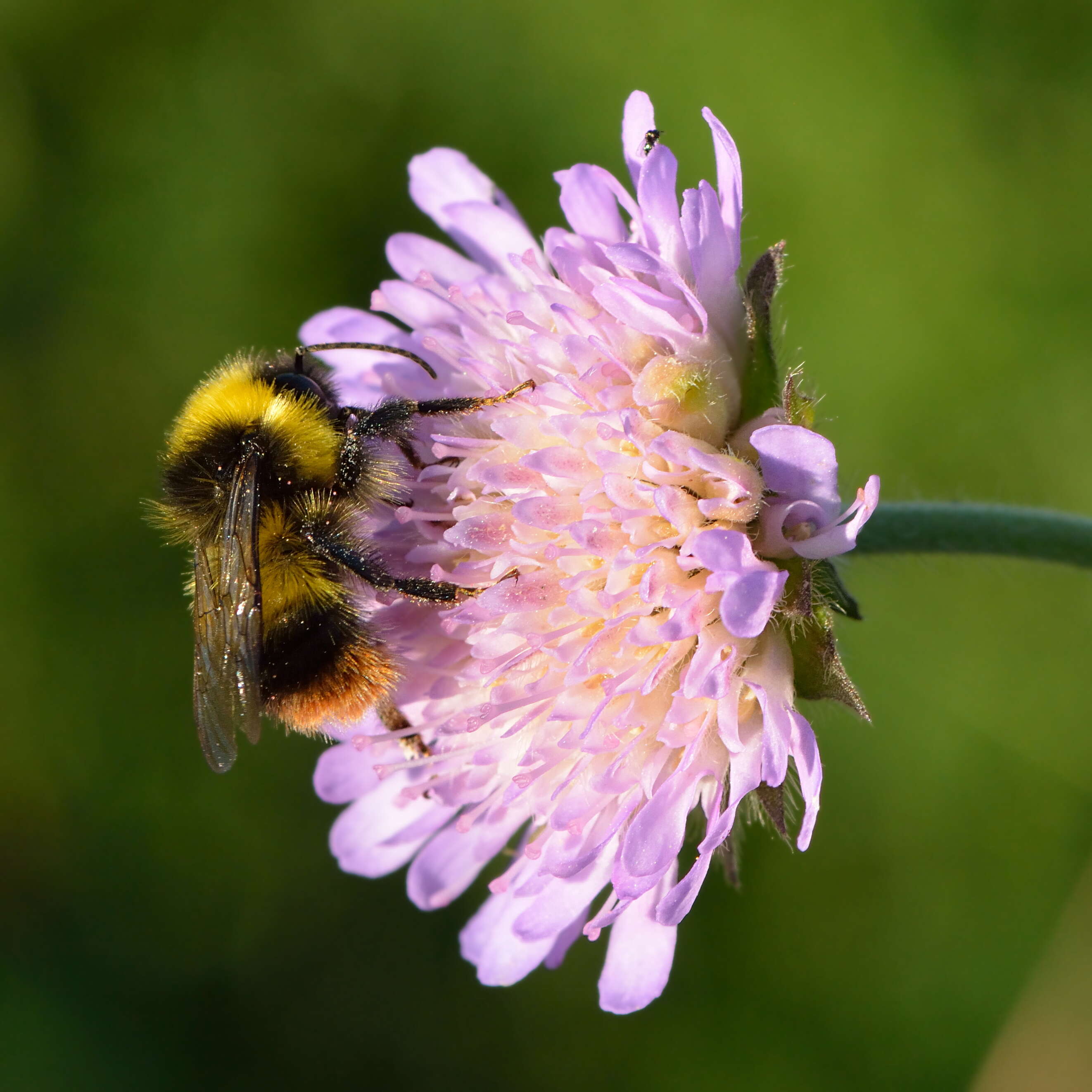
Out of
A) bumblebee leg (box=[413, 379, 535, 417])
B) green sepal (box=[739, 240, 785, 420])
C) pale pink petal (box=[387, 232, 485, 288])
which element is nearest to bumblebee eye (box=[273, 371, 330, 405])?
bumblebee leg (box=[413, 379, 535, 417])

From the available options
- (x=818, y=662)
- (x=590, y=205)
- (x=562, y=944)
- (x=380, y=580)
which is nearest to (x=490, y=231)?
(x=590, y=205)

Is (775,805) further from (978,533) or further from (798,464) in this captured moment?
(978,533)

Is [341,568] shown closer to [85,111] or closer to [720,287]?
[720,287]

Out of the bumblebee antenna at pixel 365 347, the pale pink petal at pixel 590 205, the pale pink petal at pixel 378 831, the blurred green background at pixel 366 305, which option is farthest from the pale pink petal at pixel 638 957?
the blurred green background at pixel 366 305

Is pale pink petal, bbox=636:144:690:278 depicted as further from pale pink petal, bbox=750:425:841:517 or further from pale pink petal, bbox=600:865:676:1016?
pale pink petal, bbox=600:865:676:1016

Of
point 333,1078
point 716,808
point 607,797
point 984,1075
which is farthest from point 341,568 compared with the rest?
point 984,1075

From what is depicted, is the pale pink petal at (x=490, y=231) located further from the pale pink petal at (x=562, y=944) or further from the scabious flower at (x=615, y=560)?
the pale pink petal at (x=562, y=944)
